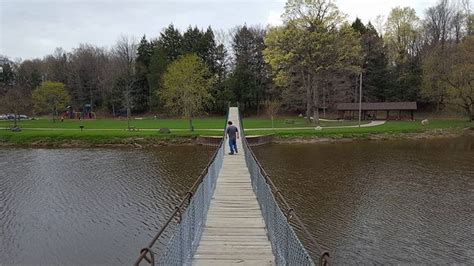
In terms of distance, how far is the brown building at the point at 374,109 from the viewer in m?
47.8

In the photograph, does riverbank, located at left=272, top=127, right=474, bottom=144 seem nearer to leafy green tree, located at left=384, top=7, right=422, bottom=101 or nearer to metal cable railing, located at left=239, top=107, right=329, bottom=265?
leafy green tree, located at left=384, top=7, right=422, bottom=101

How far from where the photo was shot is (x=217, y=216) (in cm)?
888

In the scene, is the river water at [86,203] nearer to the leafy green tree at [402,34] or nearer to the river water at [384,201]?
the river water at [384,201]

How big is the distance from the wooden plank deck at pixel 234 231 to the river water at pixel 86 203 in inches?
101

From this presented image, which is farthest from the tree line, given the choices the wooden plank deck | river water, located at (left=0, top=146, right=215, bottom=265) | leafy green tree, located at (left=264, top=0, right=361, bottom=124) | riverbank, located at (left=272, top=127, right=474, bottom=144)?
→ the wooden plank deck

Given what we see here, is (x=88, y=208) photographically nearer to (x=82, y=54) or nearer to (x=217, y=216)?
(x=217, y=216)

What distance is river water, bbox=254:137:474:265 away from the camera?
977cm

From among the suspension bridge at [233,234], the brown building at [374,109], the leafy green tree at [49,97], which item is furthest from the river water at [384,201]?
the leafy green tree at [49,97]

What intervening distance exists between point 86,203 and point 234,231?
8.75 meters

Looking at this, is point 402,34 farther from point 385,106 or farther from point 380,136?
point 380,136

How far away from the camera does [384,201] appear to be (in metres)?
14.1

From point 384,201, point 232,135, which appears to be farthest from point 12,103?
point 384,201

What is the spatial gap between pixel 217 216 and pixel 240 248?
79.1 inches

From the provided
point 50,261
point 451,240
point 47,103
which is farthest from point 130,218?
point 47,103
